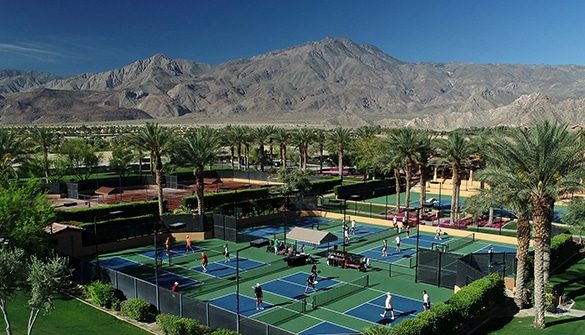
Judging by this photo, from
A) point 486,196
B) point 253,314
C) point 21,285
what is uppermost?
point 486,196

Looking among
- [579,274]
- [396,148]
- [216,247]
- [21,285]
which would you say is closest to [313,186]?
[396,148]

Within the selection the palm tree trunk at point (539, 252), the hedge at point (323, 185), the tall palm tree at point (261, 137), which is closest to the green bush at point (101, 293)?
the palm tree trunk at point (539, 252)

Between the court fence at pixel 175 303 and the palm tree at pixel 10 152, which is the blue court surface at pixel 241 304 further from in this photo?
the palm tree at pixel 10 152

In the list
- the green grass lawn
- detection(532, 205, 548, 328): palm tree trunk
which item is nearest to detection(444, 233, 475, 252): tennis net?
detection(532, 205, 548, 328): palm tree trunk

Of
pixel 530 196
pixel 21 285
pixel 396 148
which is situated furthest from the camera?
pixel 396 148

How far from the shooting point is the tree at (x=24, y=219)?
A: 24.6 m

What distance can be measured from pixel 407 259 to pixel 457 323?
45.5 ft

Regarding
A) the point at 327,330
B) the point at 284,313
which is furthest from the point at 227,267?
the point at 327,330

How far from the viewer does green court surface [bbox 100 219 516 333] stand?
2528 cm

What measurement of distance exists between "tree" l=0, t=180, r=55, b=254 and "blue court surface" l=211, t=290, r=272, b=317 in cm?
884

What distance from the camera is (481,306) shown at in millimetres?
23609

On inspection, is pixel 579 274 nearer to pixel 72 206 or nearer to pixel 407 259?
pixel 407 259

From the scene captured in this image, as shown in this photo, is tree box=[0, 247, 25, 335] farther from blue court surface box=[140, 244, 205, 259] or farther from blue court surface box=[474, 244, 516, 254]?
blue court surface box=[474, 244, 516, 254]

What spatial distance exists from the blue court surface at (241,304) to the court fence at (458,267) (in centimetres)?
937
